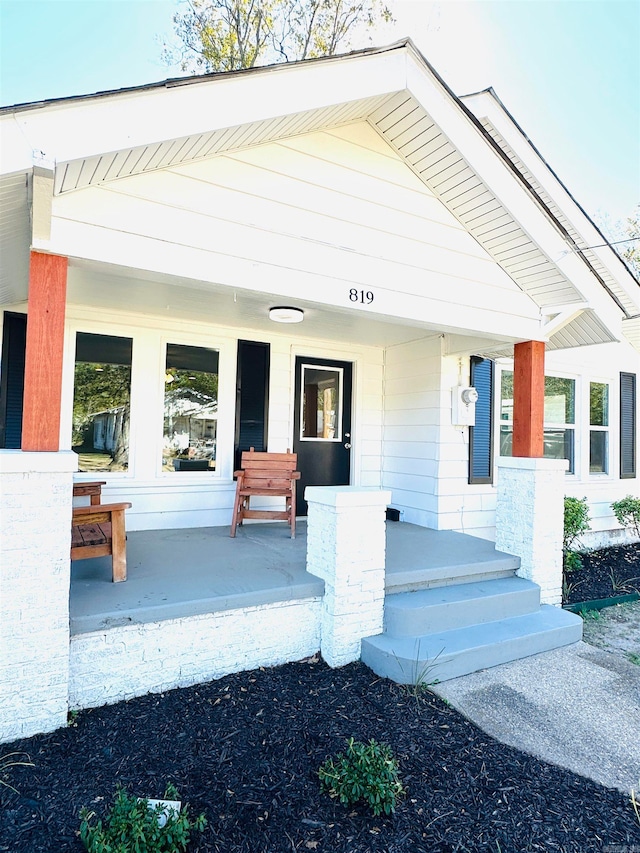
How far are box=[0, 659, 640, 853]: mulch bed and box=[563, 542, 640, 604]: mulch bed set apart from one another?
110 inches

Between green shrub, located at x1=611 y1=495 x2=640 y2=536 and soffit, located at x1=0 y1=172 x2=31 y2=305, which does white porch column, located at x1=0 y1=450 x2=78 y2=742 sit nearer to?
soffit, located at x1=0 y1=172 x2=31 y2=305

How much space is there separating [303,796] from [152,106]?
3132 mm

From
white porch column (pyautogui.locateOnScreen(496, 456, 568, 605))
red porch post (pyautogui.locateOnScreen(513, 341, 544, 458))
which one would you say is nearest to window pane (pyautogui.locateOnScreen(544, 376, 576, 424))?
red porch post (pyautogui.locateOnScreen(513, 341, 544, 458))

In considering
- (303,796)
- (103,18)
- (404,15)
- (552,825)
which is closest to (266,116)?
(303,796)

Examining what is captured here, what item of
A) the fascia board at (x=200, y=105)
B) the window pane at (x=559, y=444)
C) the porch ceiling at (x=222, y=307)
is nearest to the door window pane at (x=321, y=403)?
the porch ceiling at (x=222, y=307)

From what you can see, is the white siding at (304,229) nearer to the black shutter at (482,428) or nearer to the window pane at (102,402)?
the black shutter at (482,428)

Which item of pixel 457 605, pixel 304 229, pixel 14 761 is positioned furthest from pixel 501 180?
pixel 14 761

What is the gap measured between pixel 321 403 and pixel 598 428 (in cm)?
390

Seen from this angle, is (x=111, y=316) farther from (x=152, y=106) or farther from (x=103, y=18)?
(x=103, y=18)

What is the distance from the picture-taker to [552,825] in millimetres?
1962

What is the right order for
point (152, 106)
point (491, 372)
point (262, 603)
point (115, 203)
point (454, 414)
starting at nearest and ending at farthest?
point (152, 106) → point (115, 203) → point (262, 603) → point (454, 414) → point (491, 372)

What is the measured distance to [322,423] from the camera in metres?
5.90

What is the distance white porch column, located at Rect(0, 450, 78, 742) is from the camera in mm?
2346

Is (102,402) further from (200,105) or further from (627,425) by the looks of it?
(627,425)
